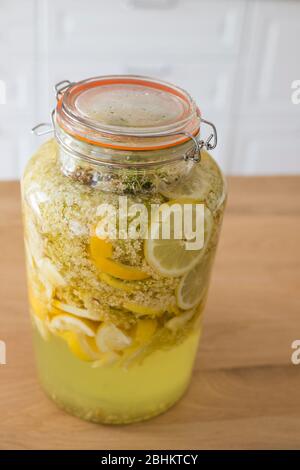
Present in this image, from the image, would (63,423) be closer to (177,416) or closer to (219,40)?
(177,416)

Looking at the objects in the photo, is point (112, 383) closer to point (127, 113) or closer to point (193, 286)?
point (193, 286)

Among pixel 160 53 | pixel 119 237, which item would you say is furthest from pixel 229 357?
pixel 160 53

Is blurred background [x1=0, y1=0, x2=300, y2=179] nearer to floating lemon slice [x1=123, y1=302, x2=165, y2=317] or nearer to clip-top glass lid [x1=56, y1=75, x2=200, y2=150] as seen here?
clip-top glass lid [x1=56, y1=75, x2=200, y2=150]

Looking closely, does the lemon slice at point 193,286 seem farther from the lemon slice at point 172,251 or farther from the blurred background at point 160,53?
the blurred background at point 160,53

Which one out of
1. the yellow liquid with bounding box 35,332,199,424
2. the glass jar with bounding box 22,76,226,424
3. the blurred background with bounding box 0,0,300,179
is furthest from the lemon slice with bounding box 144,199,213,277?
the blurred background with bounding box 0,0,300,179

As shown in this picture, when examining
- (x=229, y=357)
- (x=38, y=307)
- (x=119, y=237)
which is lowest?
(x=229, y=357)

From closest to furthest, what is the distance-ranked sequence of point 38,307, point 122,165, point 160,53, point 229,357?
point 122,165
point 38,307
point 229,357
point 160,53

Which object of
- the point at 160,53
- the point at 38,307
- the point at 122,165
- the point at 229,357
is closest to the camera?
the point at 122,165
